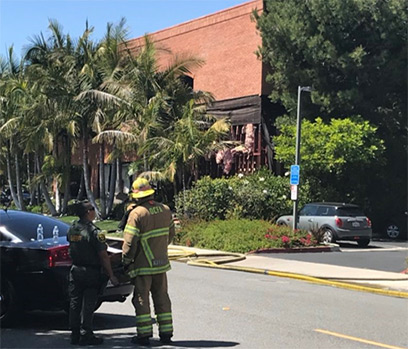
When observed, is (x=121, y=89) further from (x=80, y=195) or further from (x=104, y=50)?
(x=80, y=195)

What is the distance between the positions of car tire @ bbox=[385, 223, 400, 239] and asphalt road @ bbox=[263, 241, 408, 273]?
→ 19.5 feet

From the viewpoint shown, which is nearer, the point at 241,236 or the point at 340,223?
the point at 241,236

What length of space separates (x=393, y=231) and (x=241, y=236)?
1178 cm

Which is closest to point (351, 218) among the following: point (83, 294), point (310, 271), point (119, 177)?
point (310, 271)

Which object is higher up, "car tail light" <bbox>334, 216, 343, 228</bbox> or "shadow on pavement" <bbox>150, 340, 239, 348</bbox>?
"car tail light" <bbox>334, 216, 343, 228</bbox>

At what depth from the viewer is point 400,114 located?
30.9m

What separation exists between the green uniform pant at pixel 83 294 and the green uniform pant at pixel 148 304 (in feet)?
1.50

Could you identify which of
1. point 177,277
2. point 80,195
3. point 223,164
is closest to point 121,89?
point 223,164

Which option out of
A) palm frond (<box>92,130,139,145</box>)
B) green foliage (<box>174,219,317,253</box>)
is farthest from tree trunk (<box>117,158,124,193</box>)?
green foliage (<box>174,219,317,253</box>)

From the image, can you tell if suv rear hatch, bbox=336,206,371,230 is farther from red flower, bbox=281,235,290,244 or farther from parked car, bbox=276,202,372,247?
red flower, bbox=281,235,290,244

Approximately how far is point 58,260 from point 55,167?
92.6ft

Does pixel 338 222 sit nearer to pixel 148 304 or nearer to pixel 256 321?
pixel 256 321

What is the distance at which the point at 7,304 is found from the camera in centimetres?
799

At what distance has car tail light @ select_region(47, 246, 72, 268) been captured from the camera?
774 cm
